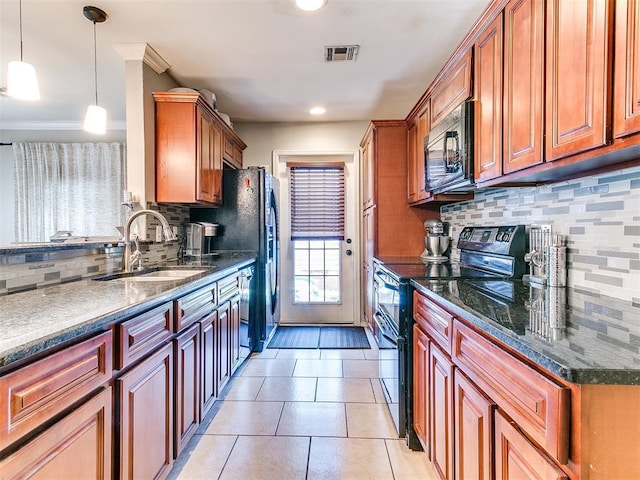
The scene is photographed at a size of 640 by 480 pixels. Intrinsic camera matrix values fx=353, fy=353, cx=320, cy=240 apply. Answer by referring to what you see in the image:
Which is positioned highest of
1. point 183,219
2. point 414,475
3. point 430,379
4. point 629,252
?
point 183,219

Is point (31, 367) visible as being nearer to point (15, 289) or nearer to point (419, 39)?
point (15, 289)

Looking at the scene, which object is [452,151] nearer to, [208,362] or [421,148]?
[421,148]

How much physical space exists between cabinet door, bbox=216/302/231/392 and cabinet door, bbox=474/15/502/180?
177cm

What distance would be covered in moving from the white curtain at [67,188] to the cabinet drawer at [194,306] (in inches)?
104

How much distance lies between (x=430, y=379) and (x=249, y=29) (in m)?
2.33

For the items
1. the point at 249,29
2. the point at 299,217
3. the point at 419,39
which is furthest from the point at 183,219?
the point at 419,39

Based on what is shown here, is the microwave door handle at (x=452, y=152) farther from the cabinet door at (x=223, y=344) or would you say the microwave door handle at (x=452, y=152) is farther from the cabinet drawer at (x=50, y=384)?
the cabinet drawer at (x=50, y=384)

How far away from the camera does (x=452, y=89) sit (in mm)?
2092

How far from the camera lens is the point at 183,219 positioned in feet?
10.8

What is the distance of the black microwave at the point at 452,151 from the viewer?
1.86 m

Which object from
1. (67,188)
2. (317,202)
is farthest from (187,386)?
(67,188)

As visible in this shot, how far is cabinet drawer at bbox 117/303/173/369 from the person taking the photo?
1189 mm

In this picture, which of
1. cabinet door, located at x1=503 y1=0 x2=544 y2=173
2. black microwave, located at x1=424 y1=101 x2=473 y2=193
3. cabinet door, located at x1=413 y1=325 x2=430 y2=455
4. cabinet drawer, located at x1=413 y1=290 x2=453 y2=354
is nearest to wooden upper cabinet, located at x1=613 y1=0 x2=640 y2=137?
cabinet door, located at x1=503 y1=0 x2=544 y2=173

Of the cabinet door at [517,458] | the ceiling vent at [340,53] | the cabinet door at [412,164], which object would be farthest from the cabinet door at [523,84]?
the cabinet door at [412,164]
